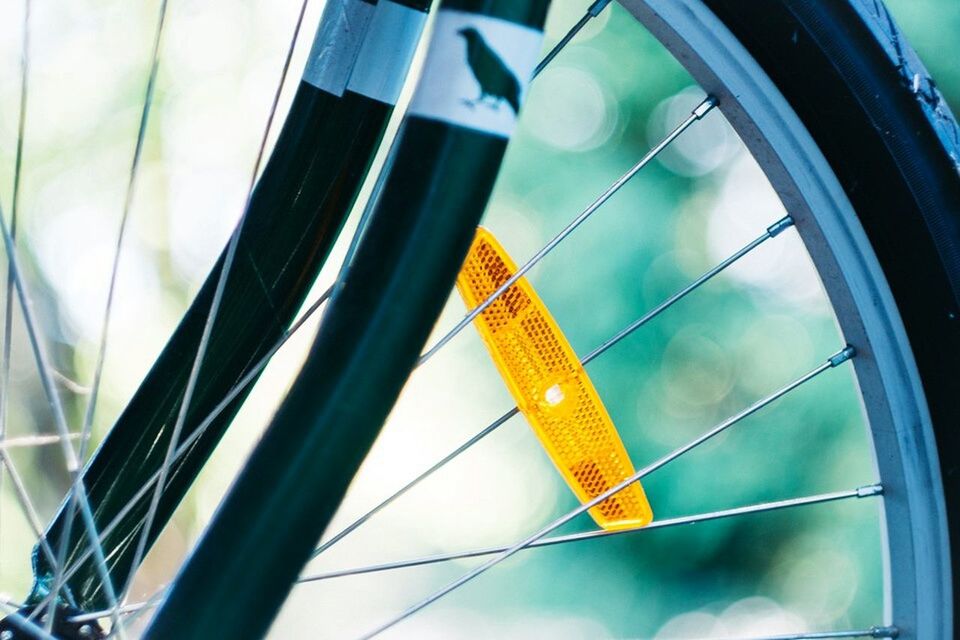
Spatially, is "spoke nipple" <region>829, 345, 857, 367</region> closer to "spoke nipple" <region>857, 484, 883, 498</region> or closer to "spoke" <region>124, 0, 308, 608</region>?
"spoke nipple" <region>857, 484, 883, 498</region>

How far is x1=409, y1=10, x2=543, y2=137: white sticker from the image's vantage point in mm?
257

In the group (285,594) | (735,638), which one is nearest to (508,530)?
(735,638)

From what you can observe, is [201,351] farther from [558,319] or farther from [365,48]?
[558,319]

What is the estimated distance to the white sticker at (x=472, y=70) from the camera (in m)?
0.26

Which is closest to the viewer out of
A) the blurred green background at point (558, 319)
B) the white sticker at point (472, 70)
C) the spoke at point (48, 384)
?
the white sticker at point (472, 70)

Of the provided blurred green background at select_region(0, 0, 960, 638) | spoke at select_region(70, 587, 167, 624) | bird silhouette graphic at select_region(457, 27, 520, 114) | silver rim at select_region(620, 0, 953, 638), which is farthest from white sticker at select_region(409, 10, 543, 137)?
blurred green background at select_region(0, 0, 960, 638)

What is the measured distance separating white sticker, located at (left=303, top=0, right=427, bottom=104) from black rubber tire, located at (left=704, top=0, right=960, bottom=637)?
0.14 metres

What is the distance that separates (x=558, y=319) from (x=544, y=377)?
2.42 feet

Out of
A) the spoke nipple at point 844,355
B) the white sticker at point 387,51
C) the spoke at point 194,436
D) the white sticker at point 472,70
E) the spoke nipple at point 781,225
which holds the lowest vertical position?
the spoke at point 194,436

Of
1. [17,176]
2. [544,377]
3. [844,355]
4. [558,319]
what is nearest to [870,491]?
[844,355]

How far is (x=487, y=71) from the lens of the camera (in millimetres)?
263

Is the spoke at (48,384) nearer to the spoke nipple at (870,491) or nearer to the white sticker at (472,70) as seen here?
the white sticker at (472,70)

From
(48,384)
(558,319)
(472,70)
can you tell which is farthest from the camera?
(558,319)

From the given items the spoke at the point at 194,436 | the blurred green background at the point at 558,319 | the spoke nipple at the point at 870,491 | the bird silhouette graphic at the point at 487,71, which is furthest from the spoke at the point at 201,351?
the blurred green background at the point at 558,319
